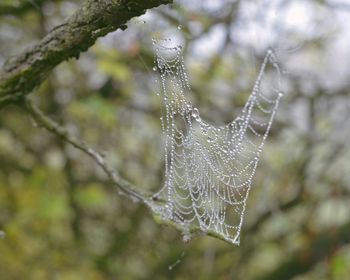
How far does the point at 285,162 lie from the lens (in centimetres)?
357

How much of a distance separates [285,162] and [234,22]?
2.75ft

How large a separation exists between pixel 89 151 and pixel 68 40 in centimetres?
34

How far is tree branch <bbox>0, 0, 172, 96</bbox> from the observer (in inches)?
38.6

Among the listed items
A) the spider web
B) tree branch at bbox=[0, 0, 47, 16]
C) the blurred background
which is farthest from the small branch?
the blurred background

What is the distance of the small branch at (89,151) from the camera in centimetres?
138

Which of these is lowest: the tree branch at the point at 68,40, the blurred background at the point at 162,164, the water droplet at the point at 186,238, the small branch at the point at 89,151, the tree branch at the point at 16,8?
the blurred background at the point at 162,164

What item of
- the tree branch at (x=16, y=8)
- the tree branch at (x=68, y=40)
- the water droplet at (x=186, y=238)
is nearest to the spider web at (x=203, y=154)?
the water droplet at (x=186, y=238)

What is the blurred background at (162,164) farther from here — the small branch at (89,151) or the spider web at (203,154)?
the small branch at (89,151)

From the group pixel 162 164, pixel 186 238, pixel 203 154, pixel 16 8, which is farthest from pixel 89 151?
pixel 162 164

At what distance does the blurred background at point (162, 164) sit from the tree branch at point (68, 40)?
1729 millimetres

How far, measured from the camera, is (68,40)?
3.71 ft

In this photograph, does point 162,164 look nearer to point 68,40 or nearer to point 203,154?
point 203,154

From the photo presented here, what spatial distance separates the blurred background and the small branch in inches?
62.0

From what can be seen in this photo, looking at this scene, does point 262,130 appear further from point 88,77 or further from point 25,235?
point 25,235
